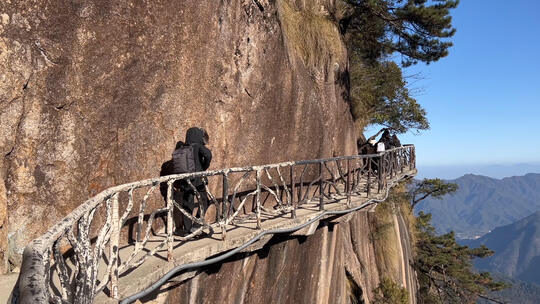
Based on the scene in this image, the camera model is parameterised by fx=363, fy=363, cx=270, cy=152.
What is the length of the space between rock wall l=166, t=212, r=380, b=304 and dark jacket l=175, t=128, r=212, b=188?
1790 mm

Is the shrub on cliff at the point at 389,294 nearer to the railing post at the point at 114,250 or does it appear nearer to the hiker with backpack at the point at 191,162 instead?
the hiker with backpack at the point at 191,162

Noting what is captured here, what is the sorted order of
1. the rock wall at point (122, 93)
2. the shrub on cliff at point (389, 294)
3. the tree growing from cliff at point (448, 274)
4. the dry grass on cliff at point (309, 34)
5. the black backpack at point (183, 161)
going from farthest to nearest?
the tree growing from cliff at point (448, 274)
the shrub on cliff at point (389, 294)
the dry grass on cliff at point (309, 34)
the black backpack at point (183, 161)
the rock wall at point (122, 93)

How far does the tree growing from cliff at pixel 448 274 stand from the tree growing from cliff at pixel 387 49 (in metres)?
9.84

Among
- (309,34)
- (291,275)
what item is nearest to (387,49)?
(309,34)

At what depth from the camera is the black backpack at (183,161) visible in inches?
238

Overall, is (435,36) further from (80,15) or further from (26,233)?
(26,233)

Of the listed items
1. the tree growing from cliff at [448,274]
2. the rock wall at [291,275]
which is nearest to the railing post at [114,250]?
the rock wall at [291,275]

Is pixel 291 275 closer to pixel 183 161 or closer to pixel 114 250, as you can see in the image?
pixel 183 161

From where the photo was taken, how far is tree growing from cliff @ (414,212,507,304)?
24.8 metres

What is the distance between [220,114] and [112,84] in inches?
102

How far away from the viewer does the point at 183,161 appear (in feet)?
19.9

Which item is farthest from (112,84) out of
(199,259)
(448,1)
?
(448,1)

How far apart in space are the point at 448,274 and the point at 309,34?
2167 centimetres

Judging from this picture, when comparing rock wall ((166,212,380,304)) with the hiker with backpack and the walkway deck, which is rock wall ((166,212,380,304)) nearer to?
the walkway deck
